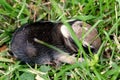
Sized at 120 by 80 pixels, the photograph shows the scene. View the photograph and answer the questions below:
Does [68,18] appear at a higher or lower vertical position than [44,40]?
higher

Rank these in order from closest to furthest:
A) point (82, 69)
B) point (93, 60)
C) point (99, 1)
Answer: point (93, 60), point (82, 69), point (99, 1)

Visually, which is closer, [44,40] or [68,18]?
[44,40]

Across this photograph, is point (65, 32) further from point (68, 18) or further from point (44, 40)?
point (68, 18)

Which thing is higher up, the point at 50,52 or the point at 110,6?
the point at 110,6

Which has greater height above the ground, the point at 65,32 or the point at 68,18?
the point at 68,18

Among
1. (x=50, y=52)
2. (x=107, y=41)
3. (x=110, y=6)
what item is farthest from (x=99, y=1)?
(x=50, y=52)

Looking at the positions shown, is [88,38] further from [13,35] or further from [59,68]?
[13,35]

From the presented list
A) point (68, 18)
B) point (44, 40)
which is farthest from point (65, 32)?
point (68, 18)

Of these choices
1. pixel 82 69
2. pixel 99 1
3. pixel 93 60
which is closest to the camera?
pixel 93 60
